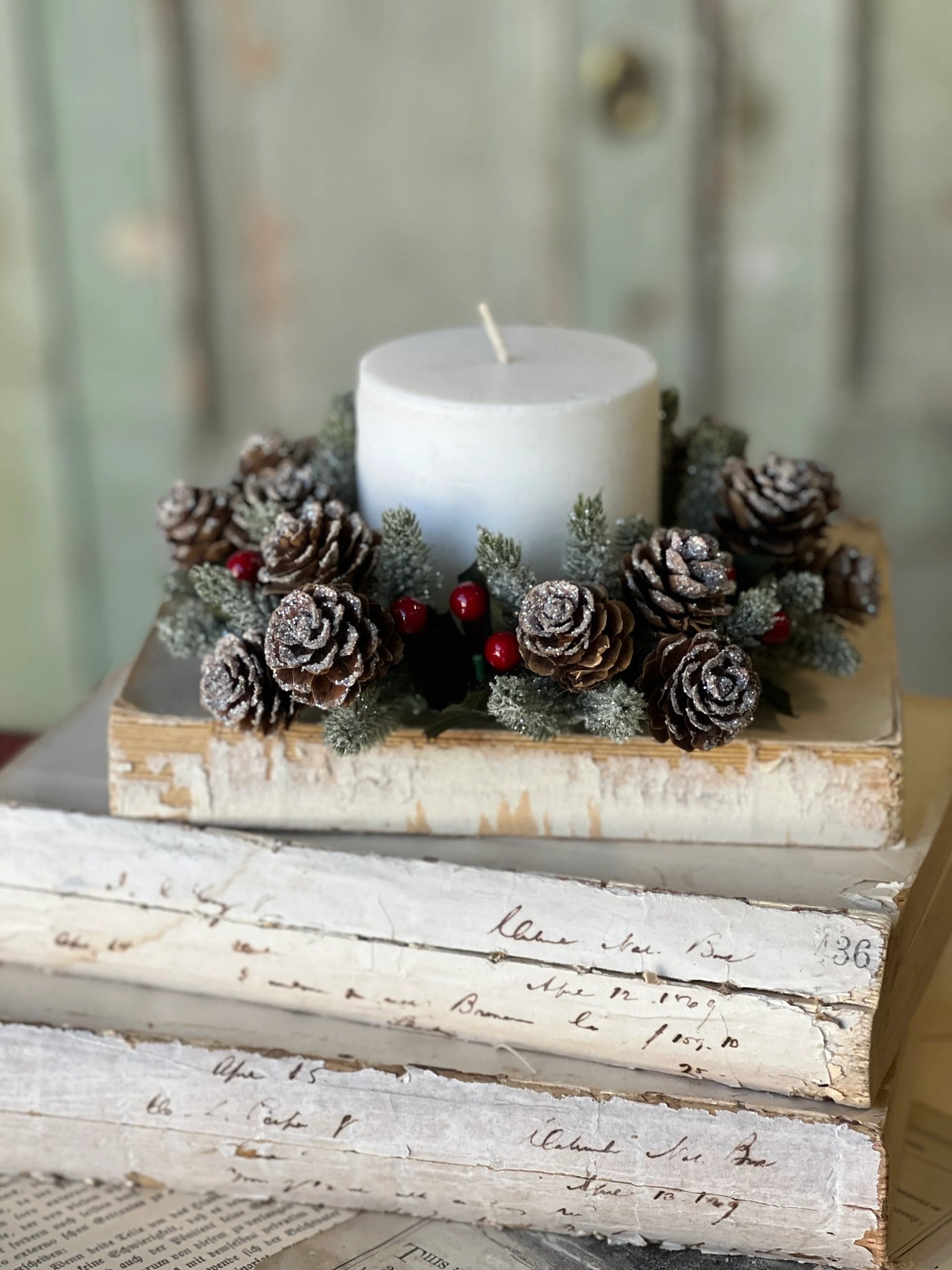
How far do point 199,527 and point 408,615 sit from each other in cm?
16

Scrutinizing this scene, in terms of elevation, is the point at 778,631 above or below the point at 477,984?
above

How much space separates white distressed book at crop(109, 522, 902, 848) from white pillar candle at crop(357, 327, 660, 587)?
0.29ft

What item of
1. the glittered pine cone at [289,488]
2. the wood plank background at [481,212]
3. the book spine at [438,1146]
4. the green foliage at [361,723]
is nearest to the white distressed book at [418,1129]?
the book spine at [438,1146]

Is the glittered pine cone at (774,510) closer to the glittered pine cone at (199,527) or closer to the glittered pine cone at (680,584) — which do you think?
the glittered pine cone at (680,584)

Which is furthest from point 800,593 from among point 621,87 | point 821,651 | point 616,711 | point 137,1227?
point 621,87

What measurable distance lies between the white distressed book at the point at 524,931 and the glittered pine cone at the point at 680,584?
0.32 feet

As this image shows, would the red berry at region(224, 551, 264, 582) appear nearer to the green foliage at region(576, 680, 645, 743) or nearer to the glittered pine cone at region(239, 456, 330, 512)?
the glittered pine cone at region(239, 456, 330, 512)

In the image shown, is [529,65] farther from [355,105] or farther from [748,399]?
[748,399]

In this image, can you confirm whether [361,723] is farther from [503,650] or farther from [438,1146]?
[438,1146]

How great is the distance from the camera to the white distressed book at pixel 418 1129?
50 centimetres

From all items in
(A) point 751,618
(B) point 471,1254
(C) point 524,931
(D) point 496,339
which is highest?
(D) point 496,339

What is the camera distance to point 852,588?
635 millimetres

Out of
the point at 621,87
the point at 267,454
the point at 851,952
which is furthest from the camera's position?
the point at 621,87

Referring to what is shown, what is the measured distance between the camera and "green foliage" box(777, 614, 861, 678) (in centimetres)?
59
